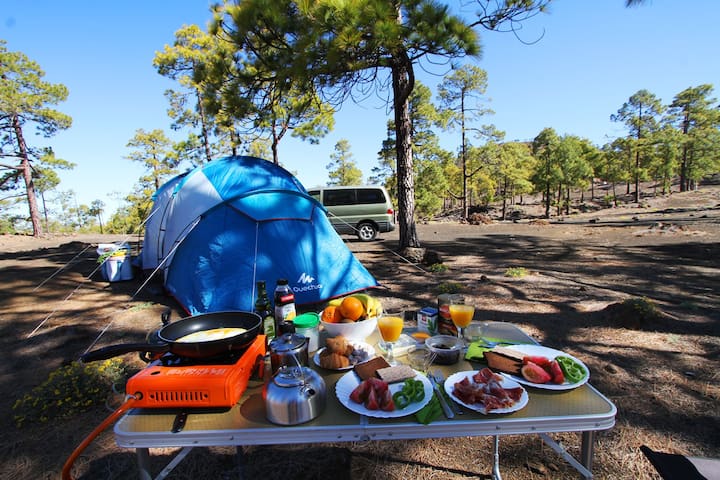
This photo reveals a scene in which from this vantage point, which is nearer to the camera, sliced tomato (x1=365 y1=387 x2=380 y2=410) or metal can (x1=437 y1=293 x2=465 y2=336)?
sliced tomato (x1=365 y1=387 x2=380 y2=410)

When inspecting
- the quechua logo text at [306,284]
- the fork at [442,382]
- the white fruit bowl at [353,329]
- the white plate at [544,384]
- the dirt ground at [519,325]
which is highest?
the white fruit bowl at [353,329]

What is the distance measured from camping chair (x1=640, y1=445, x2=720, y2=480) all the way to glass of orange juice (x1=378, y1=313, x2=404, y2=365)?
1054 millimetres

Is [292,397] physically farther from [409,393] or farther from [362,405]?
[409,393]

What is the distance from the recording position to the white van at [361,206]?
487 inches

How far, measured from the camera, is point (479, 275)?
6543mm

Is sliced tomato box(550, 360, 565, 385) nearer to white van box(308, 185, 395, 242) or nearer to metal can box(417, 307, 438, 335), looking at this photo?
metal can box(417, 307, 438, 335)

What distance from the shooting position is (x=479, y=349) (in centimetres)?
178

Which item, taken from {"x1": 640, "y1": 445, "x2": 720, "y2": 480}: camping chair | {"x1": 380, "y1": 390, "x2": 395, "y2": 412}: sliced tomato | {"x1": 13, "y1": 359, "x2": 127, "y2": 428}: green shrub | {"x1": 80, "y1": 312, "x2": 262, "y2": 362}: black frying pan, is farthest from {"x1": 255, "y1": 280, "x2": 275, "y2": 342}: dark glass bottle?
{"x1": 13, "y1": 359, "x2": 127, "y2": 428}: green shrub

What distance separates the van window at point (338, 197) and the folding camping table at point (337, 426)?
11.3 meters

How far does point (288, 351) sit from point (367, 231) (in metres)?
11.2

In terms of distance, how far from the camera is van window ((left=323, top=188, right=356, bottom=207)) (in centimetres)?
1241

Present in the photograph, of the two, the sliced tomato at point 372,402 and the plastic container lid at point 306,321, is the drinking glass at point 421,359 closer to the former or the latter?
the sliced tomato at point 372,402

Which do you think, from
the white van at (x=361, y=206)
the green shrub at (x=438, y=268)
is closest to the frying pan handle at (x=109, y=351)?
the green shrub at (x=438, y=268)

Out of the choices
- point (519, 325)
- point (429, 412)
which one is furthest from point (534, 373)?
point (519, 325)
